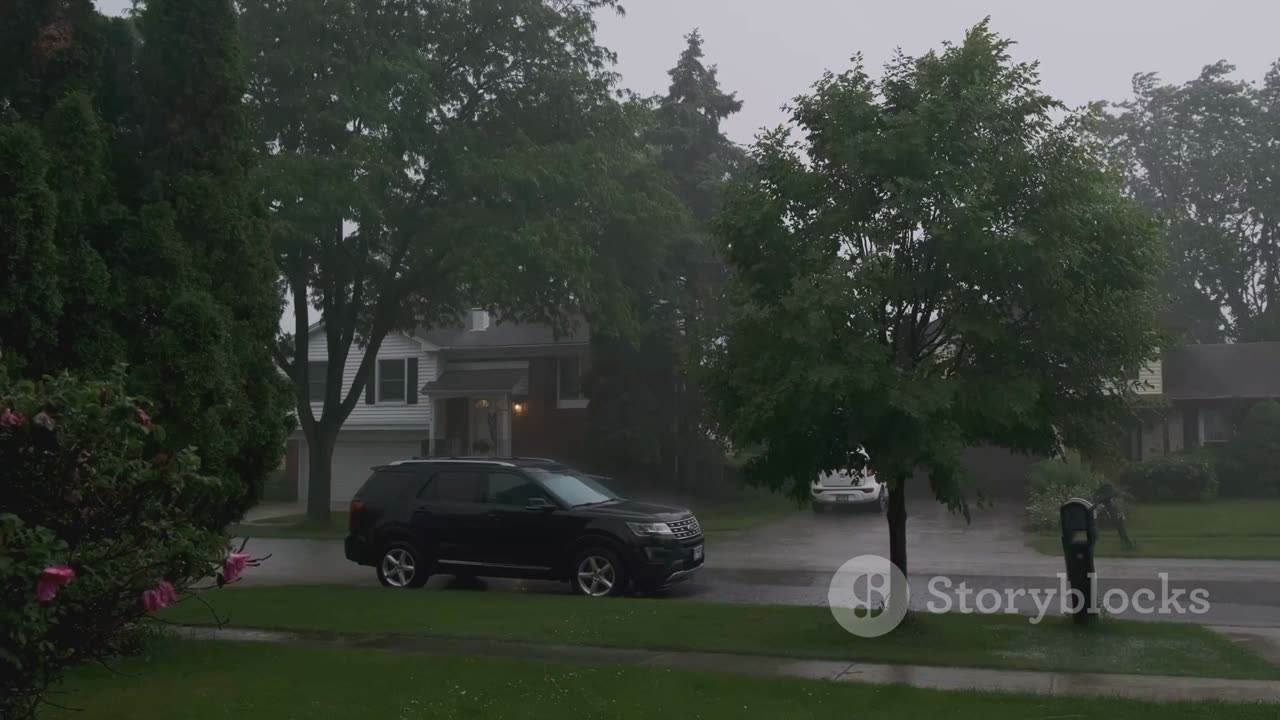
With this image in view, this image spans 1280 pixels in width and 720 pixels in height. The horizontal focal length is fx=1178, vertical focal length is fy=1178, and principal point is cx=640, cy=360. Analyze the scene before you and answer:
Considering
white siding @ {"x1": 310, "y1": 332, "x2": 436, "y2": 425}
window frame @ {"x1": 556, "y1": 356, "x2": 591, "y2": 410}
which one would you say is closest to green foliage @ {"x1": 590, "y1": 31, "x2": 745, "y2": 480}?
window frame @ {"x1": 556, "y1": 356, "x2": 591, "y2": 410}

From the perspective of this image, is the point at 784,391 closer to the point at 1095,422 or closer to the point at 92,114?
the point at 1095,422

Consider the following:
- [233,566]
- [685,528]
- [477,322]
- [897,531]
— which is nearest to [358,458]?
[477,322]

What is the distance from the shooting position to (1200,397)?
35969mm

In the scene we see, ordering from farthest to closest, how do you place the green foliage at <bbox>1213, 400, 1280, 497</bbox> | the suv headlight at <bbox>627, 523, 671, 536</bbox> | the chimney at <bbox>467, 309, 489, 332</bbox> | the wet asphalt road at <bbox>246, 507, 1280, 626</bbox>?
the chimney at <bbox>467, 309, 489, 332</bbox>
the green foliage at <bbox>1213, 400, 1280, 497</bbox>
the suv headlight at <bbox>627, 523, 671, 536</bbox>
the wet asphalt road at <bbox>246, 507, 1280, 626</bbox>

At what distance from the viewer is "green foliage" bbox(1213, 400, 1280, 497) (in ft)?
105

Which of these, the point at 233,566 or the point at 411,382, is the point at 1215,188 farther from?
the point at 233,566

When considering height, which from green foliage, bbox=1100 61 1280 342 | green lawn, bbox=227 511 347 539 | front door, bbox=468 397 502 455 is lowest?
green lawn, bbox=227 511 347 539

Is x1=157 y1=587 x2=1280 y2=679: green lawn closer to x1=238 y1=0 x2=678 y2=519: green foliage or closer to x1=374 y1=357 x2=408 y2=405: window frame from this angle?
x1=238 y1=0 x2=678 y2=519: green foliage

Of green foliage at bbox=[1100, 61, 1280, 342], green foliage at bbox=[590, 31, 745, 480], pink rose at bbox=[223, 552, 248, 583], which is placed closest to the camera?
pink rose at bbox=[223, 552, 248, 583]

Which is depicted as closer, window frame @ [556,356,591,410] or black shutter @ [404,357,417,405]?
window frame @ [556,356,591,410]

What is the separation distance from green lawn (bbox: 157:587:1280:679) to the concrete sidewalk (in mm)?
255

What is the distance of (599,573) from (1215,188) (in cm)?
5148

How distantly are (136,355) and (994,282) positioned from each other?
8016 mm

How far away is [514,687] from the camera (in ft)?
31.2
